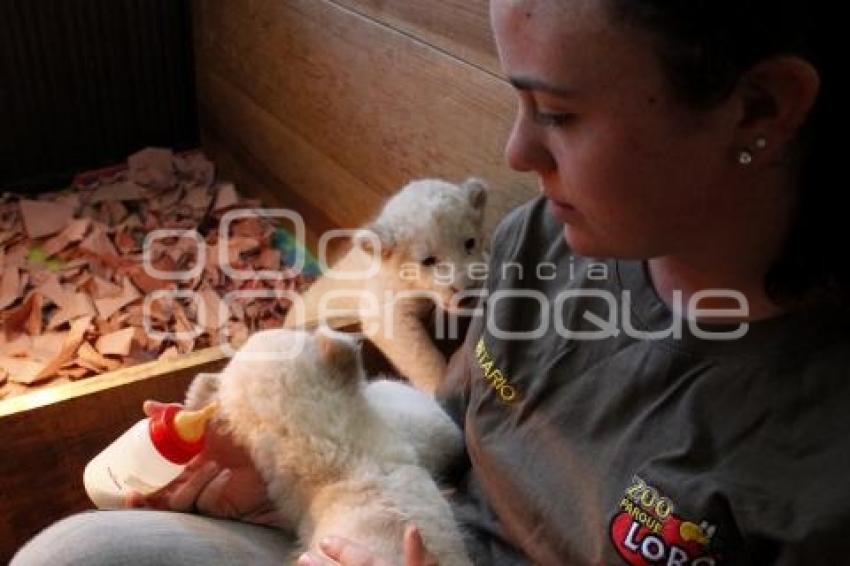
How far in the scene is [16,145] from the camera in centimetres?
267

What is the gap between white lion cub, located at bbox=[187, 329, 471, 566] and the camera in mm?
978

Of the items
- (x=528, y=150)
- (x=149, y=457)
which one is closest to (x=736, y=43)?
(x=528, y=150)

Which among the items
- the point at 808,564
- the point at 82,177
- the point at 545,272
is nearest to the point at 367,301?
the point at 545,272

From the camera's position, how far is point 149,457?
1.15 meters

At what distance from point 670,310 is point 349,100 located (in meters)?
1.40

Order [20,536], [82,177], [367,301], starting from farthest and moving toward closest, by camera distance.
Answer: [82,177], [367,301], [20,536]

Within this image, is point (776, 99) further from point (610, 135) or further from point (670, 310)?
point (670, 310)

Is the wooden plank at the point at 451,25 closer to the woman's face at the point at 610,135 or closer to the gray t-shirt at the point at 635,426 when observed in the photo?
the gray t-shirt at the point at 635,426

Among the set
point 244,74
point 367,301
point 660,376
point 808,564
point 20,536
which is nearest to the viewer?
point 808,564

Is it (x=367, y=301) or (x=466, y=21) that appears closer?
(x=466, y=21)

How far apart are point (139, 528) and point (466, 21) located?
101 cm

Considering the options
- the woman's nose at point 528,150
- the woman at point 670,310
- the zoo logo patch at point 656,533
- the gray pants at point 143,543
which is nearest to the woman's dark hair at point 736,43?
the woman at point 670,310

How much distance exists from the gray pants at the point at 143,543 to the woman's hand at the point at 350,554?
0.12 m

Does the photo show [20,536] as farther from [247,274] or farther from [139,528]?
[247,274]
